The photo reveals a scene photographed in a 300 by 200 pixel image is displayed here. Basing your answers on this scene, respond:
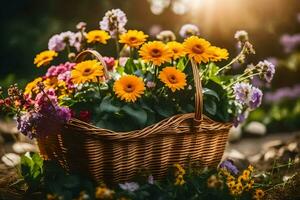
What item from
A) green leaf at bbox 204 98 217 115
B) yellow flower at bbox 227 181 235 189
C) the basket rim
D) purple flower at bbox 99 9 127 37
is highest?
purple flower at bbox 99 9 127 37

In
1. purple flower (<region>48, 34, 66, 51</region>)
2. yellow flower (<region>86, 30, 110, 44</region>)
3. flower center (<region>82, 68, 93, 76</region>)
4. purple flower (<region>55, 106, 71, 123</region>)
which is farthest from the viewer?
purple flower (<region>48, 34, 66, 51</region>)

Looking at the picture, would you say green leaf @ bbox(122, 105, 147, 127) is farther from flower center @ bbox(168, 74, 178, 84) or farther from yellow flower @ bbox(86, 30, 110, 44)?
yellow flower @ bbox(86, 30, 110, 44)

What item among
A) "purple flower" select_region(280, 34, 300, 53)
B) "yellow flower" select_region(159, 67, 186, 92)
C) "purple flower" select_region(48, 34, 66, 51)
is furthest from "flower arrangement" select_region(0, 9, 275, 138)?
"purple flower" select_region(280, 34, 300, 53)

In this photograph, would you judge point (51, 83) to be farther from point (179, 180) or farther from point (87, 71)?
point (179, 180)

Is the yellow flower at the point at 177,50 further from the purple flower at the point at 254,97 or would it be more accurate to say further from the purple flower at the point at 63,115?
the purple flower at the point at 63,115

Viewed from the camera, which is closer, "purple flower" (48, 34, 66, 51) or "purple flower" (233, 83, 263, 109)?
"purple flower" (233, 83, 263, 109)

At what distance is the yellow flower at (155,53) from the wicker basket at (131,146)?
139 millimetres

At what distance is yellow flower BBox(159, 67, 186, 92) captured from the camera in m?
2.51

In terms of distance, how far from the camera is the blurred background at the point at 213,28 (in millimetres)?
5043

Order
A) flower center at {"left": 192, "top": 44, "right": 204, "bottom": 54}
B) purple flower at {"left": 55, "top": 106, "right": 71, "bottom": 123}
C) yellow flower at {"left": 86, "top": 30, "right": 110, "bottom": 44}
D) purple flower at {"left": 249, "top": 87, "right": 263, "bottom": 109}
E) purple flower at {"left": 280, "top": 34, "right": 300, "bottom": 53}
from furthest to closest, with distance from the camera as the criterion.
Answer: purple flower at {"left": 280, "top": 34, "right": 300, "bottom": 53} < yellow flower at {"left": 86, "top": 30, "right": 110, "bottom": 44} < purple flower at {"left": 249, "top": 87, "right": 263, "bottom": 109} < flower center at {"left": 192, "top": 44, "right": 204, "bottom": 54} < purple flower at {"left": 55, "top": 106, "right": 71, "bottom": 123}

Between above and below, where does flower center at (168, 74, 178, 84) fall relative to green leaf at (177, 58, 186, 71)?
below

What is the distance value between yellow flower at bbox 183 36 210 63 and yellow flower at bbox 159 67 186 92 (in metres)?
0.10

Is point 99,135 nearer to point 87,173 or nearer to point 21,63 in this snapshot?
point 87,173

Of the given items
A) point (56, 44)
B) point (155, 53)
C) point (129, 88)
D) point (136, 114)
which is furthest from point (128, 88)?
point (56, 44)
